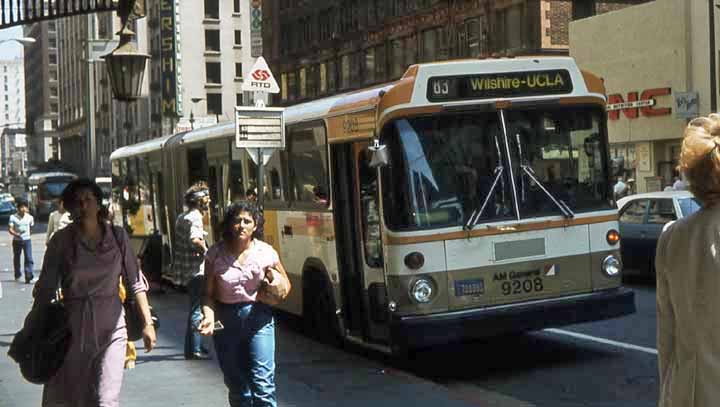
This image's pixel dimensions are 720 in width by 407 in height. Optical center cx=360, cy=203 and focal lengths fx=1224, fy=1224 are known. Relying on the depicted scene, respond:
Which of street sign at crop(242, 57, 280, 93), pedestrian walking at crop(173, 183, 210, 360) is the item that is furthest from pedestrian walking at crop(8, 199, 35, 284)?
pedestrian walking at crop(173, 183, 210, 360)

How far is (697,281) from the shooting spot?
12.6ft

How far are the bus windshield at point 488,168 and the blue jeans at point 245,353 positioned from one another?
3.63m

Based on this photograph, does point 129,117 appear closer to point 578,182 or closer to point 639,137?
point 639,137

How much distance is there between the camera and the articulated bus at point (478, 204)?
1088 cm

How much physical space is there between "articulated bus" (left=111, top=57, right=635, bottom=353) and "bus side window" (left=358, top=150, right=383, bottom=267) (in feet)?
0.05

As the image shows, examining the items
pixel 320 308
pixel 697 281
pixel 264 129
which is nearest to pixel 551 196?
pixel 320 308

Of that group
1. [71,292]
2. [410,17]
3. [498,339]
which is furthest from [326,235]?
[410,17]

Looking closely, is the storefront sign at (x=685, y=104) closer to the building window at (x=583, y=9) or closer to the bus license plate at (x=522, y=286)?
the building window at (x=583, y=9)

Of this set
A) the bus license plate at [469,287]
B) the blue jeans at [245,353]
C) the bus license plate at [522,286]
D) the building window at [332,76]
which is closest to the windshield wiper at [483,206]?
the bus license plate at [469,287]

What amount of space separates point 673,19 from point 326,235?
87.3 ft

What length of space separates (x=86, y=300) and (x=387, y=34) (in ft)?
184

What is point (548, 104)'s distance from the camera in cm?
1143

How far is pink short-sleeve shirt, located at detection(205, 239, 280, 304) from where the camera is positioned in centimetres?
744

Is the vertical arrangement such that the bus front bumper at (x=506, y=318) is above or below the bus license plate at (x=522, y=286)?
below
